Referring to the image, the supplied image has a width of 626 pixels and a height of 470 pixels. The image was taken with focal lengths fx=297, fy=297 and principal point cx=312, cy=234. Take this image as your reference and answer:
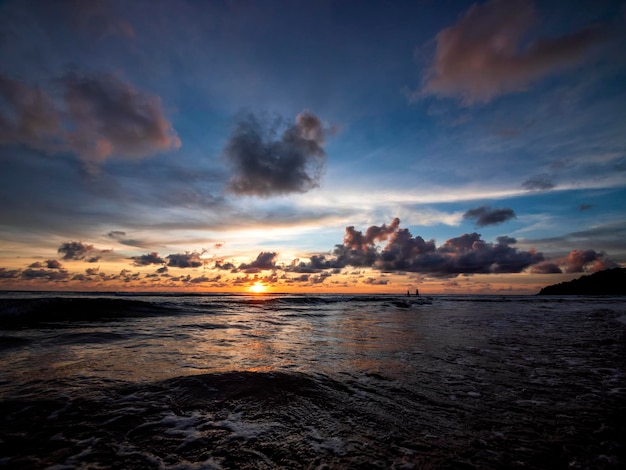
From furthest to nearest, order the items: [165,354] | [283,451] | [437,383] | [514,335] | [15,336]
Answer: [514,335] → [15,336] → [165,354] → [437,383] → [283,451]

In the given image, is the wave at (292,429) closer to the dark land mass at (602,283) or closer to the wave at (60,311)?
the wave at (60,311)

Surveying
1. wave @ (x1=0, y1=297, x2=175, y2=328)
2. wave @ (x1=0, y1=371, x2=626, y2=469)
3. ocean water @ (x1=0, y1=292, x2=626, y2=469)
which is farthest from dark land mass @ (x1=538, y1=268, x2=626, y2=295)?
wave @ (x1=0, y1=297, x2=175, y2=328)

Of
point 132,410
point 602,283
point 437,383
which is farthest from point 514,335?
point 602,283

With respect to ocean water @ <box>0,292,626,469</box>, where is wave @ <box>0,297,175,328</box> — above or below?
above

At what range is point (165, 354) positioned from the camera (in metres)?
8.67

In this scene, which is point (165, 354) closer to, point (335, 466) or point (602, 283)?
point (335, 466)

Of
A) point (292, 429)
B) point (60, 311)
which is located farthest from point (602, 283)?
point (60, 311)

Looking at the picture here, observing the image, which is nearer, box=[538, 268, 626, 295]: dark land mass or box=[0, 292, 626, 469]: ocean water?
box=[0, 292, 626, 469]: ocean water

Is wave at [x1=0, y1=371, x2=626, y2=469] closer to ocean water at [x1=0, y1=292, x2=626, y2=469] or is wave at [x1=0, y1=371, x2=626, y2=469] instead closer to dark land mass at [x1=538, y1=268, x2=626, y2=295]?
ocean water at [x1=0, y1=292, x2=626, y2=469]

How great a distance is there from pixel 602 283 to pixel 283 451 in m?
152

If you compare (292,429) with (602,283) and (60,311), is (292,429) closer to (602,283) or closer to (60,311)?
(60,311)

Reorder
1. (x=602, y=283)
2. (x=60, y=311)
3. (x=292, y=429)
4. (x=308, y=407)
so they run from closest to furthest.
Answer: (x=292, y=429), (x=308, y=407), (x=60, y=311), (x=602, y=283)

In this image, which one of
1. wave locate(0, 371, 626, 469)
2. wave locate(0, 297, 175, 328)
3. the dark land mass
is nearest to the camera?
wave locate(0, 371, 626, 469)

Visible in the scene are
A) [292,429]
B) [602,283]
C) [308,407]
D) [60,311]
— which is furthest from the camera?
[602,283]
